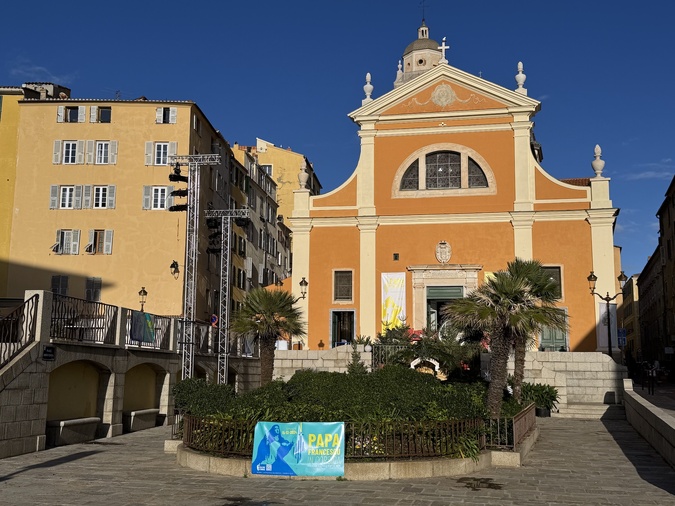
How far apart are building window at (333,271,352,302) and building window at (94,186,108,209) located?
11.9 m

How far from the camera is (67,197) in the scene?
35.3m

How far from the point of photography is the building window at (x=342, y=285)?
109 feet

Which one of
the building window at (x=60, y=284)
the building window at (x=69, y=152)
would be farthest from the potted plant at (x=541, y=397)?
the building window at (x=69, y=152)

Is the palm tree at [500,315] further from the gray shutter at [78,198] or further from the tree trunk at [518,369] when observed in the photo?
the gray shutter at [78,198]

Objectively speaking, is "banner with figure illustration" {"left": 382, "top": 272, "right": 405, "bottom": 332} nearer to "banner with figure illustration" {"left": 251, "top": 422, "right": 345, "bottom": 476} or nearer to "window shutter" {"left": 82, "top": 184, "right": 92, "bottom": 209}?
"window shutter" {"left": 82, "top": 184, "right": 92, "bottom": 209}

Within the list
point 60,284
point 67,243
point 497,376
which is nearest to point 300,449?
point 497,376

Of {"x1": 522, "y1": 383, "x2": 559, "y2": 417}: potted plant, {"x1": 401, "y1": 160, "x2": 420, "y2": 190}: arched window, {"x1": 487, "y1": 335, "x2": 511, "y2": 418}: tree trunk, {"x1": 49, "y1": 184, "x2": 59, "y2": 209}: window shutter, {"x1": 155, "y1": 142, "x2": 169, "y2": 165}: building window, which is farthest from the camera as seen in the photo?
{"x1": 155, "y1": 142, "x2": 169, "y2": 165}: building window

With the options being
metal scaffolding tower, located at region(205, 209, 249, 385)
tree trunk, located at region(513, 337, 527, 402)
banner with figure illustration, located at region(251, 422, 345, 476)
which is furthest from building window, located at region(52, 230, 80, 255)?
banner with figure illustration, located at region(251, 422, 345, 476)

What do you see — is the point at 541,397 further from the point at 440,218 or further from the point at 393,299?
the point at 440,218

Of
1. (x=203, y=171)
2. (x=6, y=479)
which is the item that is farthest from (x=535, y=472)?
(x=203, y=171)

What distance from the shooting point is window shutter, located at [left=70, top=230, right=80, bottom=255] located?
34.7 metres

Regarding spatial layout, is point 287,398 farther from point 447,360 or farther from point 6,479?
point 447,360

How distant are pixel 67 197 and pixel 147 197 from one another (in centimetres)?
400

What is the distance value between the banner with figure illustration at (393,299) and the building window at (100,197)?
14.1m
